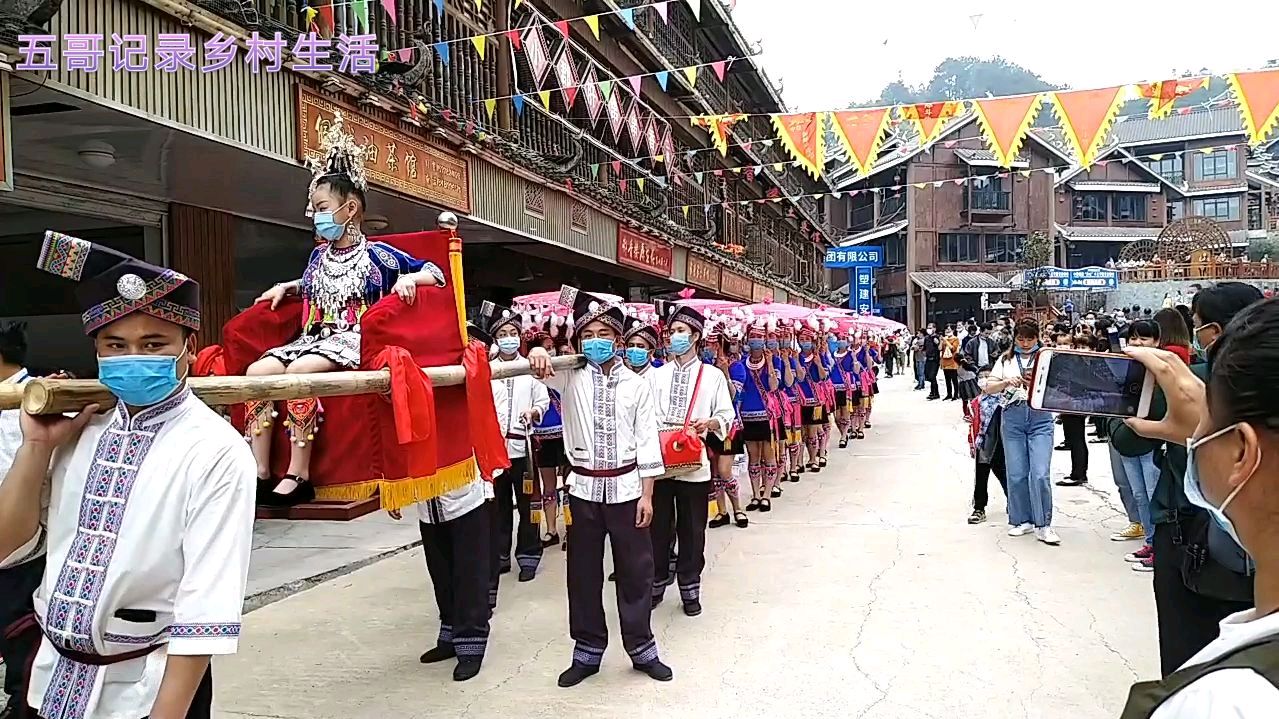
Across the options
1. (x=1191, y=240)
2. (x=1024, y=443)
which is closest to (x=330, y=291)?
(x=1024, y=443)

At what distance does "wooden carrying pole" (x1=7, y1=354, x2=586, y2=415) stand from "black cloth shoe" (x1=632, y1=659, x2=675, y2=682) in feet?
6.81

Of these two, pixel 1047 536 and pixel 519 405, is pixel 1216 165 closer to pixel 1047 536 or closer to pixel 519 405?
pixel 1047 536

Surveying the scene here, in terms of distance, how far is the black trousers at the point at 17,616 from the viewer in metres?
3.24

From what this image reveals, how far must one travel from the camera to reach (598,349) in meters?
4.64

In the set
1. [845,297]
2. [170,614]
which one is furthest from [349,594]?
[845,297]

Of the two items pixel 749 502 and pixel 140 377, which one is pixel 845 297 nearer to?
pixel 749 502

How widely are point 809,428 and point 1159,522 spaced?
8.48 metres

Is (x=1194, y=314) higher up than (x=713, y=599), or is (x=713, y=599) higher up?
(x=1194, y=314)

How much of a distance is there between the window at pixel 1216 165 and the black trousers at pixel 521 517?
48.6 metres

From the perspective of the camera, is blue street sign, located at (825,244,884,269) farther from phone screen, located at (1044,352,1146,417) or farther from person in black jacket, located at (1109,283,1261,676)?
phone screen, located at (1044,352,1146,417)

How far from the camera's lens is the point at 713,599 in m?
6.07

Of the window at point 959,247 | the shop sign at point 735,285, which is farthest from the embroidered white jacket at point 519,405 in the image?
the window at point 959,247

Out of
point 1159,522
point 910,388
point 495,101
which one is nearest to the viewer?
point 1159,522

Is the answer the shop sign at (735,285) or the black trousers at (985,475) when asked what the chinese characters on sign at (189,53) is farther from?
the shop sign at (735,285)
